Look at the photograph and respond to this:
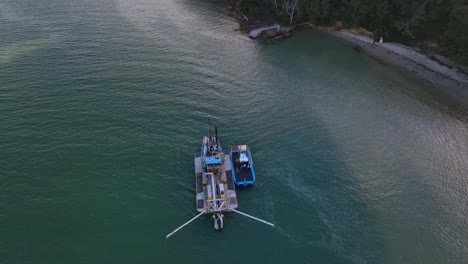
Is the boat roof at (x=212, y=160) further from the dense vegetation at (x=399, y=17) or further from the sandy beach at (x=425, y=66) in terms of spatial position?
the dense vegetation at (x=399, y=17)

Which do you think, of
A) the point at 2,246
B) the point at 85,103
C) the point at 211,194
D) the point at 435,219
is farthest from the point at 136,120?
the point at 435,219

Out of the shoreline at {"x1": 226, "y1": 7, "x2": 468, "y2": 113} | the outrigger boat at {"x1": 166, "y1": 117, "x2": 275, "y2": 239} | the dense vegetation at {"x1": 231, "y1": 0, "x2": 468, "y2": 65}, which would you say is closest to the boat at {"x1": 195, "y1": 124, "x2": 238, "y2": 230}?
the outrigger boat at {"x1": 166, "y1": 117, "x2": 275, "y2": 239}

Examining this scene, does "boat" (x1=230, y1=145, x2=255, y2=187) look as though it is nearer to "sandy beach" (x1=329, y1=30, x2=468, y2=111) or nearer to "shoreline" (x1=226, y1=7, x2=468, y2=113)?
"shoreline" (x1=226, y1=7, x2=468, y2=113)

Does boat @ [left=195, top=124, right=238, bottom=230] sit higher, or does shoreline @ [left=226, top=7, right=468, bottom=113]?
shoreline @ [left=226, top=7, right=468, bottom=113]

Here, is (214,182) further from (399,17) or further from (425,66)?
(399,17)

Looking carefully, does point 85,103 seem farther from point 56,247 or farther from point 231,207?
point 231,207

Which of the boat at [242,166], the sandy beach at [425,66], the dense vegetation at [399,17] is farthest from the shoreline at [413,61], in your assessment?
the boat at [242,166]
